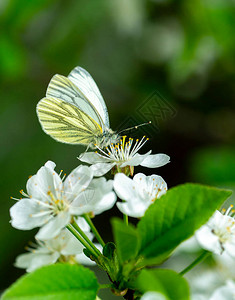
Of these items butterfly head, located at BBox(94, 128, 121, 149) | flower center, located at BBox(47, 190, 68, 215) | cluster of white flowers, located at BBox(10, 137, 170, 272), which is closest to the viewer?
cluster of white flowers, located at BBox(10, 137, 170, 272)

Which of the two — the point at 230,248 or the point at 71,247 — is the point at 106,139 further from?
the point at 230,248

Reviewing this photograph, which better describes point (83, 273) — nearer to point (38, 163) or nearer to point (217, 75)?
point (217, 75)

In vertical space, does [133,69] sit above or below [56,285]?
above

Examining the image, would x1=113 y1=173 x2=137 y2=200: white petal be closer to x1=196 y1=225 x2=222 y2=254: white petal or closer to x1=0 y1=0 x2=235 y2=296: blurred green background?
x1=196 y1=225 x2=222 y2=254: white petal

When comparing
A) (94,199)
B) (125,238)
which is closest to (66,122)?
(94,199)

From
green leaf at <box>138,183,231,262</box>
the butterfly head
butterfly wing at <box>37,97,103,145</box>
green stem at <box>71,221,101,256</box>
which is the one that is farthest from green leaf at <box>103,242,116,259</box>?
butterfly wing at <box>37,97,103,145</box>
